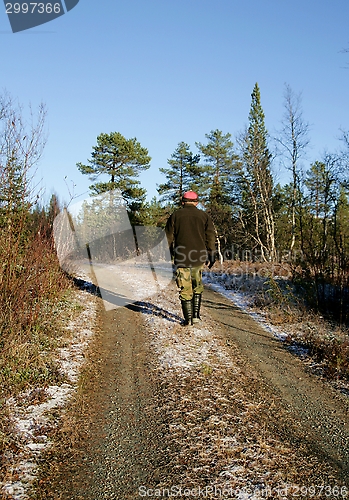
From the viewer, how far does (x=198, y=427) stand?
3.56m

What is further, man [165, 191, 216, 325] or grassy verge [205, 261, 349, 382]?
man [165, 191, 216, 325]

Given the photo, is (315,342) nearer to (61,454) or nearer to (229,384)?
(229,384)

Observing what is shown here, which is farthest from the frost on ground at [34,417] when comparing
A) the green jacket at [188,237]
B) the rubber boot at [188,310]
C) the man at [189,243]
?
the green jacket at [188,237]

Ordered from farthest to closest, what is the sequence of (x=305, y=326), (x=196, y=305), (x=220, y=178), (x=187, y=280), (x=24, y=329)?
1. (x=220, y=178)
2. (x=305, y=326)
3. (x=196, y=305)
4. (x=187, y=280)
5. (x=24, y=329)

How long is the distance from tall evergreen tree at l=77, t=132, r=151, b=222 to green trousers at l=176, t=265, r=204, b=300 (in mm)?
27834

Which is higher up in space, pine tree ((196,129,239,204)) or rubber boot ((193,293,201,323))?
pine tree ((196,129,239,204))

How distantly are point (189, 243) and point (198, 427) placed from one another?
373 cm

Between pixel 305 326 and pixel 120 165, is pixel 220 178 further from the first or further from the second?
pixel 305 326

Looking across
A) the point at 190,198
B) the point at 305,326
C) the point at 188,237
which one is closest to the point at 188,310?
the point at 188,237

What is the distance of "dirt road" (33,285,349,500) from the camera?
2789 millimetres

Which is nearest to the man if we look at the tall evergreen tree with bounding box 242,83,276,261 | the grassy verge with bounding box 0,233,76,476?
the grassy verge with bounding box 0,233,76,476

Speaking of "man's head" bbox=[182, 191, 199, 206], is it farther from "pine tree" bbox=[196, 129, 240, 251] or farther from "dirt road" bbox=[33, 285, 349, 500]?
"pine tree" bbox=[196, 129, 240, 251]

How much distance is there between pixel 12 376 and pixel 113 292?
6560mm

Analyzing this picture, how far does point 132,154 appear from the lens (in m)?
33.5
